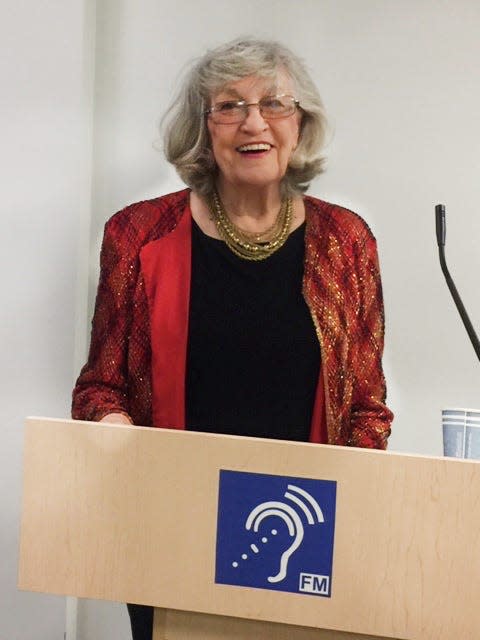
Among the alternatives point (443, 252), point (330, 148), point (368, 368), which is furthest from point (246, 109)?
point (368, 368)

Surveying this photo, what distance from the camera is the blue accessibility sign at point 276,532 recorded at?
1.17m

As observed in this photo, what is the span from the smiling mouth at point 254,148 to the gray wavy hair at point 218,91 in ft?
0.24

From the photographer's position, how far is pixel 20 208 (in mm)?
2189

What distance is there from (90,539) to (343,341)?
840 mm

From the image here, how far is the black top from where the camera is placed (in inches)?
75.1

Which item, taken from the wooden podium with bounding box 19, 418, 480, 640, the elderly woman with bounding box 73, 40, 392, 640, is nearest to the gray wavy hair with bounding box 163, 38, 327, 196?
the elderly woman with bounding box 73, 40, 392, 640

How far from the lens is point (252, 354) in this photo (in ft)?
6.26

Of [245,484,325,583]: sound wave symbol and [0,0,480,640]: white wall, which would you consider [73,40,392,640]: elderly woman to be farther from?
[245,484,325,583]: sound wave symbol

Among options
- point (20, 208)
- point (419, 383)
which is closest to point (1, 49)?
point (20, 208)

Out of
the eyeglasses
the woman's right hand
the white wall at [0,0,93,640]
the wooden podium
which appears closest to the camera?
the wooden podium

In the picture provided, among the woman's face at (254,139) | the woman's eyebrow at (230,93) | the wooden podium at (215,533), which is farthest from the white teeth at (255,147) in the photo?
the wooden podium at (215,533)

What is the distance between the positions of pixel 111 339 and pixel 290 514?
0.87 meters

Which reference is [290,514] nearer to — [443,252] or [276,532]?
[276,532]

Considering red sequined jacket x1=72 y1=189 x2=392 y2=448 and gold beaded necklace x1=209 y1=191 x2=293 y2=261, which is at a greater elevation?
gold beaded necklace x1=209 y1=191 x2=293 y2=261
